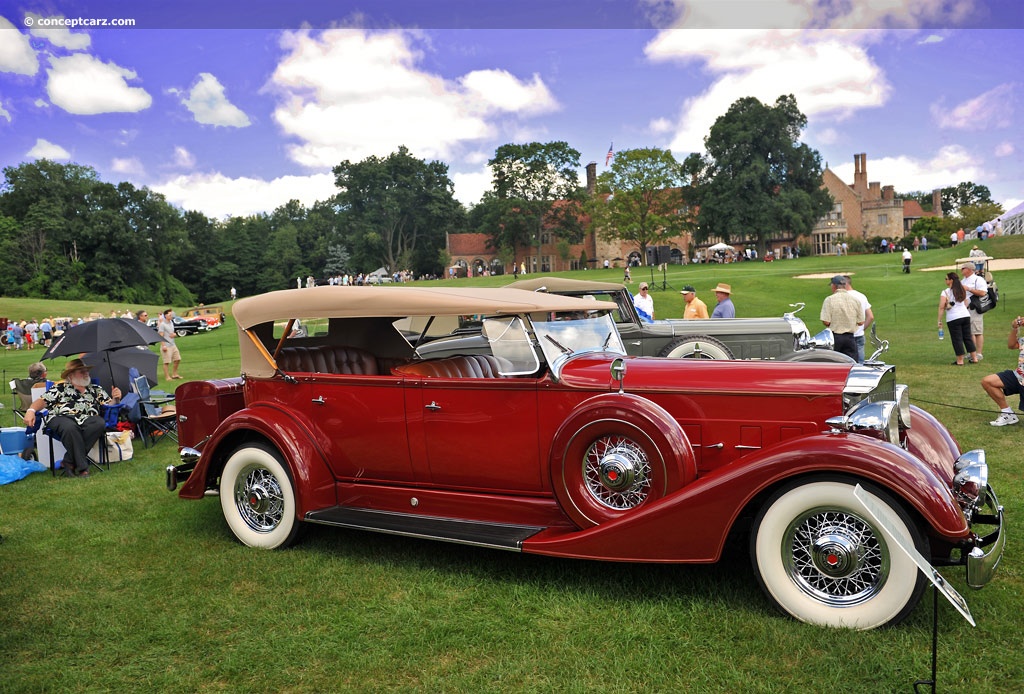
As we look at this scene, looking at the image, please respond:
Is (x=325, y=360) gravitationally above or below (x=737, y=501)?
above

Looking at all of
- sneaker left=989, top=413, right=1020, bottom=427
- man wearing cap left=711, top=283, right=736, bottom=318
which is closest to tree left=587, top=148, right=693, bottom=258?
man wearing cap left=711, top=283, right=736, bottom=318

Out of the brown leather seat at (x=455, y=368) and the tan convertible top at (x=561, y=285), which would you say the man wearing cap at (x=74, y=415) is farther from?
the tan convertible top at (x=561, y=285)

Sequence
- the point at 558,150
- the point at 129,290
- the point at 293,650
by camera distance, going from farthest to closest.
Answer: the point at 558,150 < the point at 129,290 < the point at 293,650

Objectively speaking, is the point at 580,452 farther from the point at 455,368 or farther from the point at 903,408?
the point at 903,408

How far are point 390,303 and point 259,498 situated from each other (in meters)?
1.87

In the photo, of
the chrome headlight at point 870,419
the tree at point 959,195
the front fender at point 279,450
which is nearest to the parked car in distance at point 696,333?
the front fender at point 279,450

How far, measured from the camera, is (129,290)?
68938mm

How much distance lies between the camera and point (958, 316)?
1329cm

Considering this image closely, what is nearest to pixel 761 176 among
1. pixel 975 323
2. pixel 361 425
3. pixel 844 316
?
pixel 975 323

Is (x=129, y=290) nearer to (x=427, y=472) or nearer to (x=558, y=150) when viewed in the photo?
(x=558, y=150)

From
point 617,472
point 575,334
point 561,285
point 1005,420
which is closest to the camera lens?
point 617,472

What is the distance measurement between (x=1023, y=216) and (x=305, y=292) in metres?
53.7

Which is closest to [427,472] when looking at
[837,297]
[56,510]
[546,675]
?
[546,675]

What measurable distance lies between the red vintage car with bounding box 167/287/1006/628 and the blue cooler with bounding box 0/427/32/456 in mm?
3854
